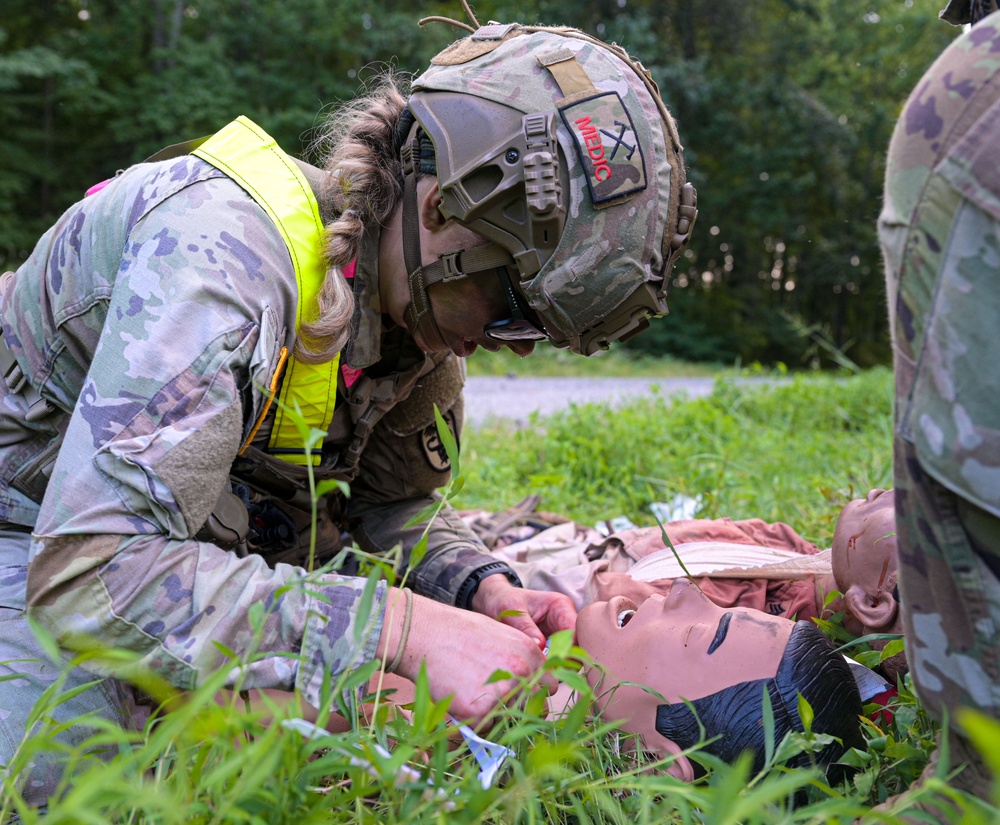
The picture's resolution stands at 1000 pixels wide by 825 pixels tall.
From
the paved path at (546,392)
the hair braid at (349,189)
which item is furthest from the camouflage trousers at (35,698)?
the paved path at (546,392)

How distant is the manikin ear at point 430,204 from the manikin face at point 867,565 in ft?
4.20

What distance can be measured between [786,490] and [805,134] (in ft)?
62.7

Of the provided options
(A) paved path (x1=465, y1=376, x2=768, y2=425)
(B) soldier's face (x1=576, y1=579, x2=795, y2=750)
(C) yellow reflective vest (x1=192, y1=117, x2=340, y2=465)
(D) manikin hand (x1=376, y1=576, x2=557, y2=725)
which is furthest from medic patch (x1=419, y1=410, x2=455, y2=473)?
(A) paved path (x1=465, y1=376, x2=768, y2=425)

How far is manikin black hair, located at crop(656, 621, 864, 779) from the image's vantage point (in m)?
1.73

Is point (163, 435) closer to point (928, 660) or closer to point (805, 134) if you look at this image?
point (928, 660)

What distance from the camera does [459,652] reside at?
1.76 meters

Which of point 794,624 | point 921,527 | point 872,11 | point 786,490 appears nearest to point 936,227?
point 921,527

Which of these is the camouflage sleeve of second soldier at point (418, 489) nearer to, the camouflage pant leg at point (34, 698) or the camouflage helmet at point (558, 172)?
the camouflage helmet at point (558, 172)

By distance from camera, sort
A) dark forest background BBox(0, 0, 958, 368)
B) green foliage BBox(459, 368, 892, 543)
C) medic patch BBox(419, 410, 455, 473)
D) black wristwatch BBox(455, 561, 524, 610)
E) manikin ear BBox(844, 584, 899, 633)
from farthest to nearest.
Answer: dark forest background BBox(0, 0, 958, 368)
green foliage BBox(459, 368, 892, 543)
medic patch BBox(419, 410, 455, 473)
black wristwatch BBox(455, 561, 524, 610)
manikin ear BBox(844, 584, 899, 633)

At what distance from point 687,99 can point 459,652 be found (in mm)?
18948

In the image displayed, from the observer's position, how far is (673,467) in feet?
14.8

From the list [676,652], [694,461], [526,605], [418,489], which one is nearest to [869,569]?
[676,652]

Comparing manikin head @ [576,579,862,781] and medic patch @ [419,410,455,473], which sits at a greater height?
manikin head @ [576,579,862,781]

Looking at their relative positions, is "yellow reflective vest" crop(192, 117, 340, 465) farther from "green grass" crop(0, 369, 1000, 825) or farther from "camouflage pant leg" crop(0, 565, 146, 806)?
"camouflage pant leg" crop(0, 565, 146, 806)
